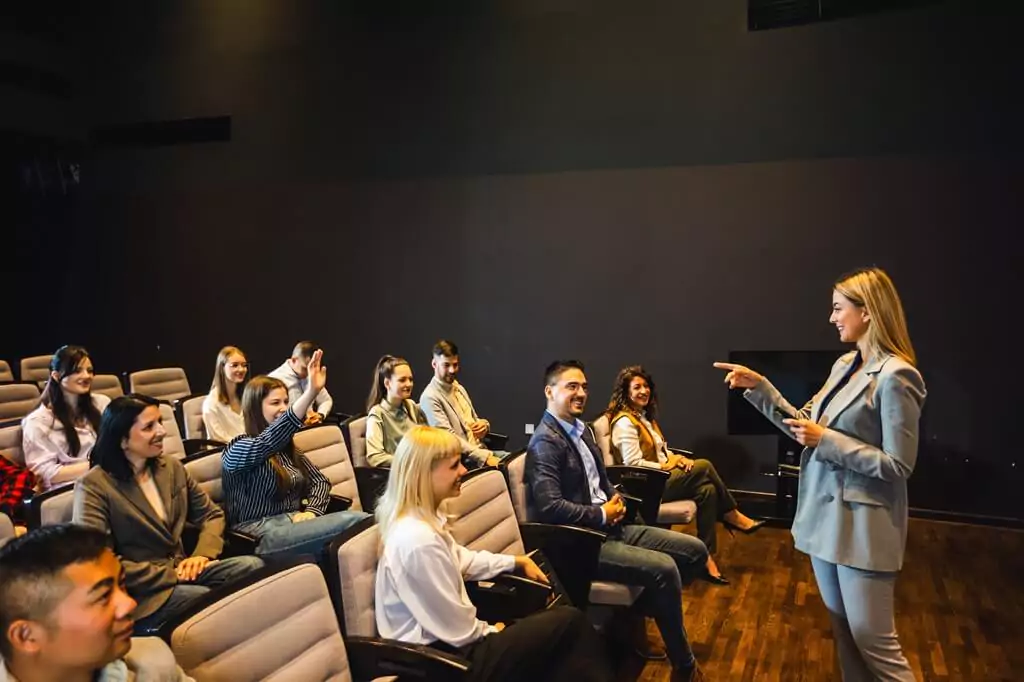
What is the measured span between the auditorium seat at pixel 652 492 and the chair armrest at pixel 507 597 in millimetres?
1384

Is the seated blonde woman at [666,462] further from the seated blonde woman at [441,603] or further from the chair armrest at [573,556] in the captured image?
the seated blonde woman at [441,603]

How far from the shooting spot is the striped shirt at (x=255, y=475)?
3148mm

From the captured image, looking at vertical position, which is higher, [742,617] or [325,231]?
[325,231]

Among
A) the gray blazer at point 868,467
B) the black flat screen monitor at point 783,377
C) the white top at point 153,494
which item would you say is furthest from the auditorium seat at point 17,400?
the gray blazer at point 868,467

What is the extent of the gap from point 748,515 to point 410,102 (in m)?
4.29

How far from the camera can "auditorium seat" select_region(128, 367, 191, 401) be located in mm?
5605

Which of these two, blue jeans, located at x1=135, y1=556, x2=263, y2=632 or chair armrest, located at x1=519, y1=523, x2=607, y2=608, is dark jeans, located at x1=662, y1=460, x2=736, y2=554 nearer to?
chair armrest, located at x1=519, y1=523, x2=607, y2=608

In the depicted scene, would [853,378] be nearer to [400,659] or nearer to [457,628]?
[457,628]

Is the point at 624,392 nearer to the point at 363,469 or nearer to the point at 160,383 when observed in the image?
the point at 363,469

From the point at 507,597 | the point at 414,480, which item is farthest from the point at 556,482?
the point at 414,480

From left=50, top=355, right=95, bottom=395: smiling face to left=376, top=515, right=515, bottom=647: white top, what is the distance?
259cm

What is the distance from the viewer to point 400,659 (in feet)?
6.69

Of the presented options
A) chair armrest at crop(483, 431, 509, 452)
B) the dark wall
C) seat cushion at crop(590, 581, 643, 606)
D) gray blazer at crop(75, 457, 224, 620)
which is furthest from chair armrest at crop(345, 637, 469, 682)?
the dark wall

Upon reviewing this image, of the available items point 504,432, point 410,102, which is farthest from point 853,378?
point 410,102
